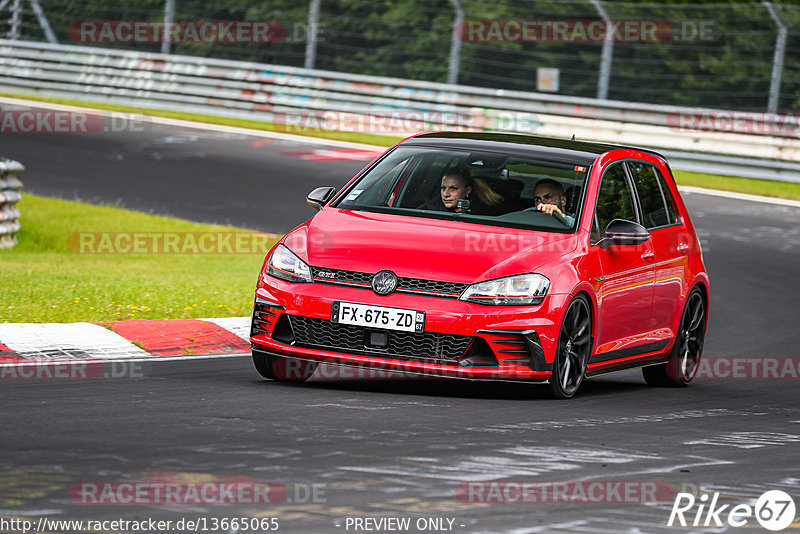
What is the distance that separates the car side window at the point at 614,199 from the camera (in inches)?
371

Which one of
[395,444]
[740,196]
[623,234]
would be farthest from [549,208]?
[740,196]

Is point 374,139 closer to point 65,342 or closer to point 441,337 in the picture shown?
point 65,342

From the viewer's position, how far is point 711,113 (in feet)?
78.1

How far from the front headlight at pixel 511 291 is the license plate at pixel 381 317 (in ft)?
0.98

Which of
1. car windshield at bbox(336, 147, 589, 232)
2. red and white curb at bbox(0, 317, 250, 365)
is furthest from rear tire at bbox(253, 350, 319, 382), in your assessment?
red and white curb at bbox(0, 317, 250, 365)

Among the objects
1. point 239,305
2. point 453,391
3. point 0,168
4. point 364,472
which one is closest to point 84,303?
point 239,305

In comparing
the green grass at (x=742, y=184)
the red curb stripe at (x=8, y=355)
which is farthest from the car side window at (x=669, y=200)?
the green grass at (x=742, y=184)

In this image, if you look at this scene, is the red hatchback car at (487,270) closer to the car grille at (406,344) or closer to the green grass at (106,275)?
the car grille at (406,344)

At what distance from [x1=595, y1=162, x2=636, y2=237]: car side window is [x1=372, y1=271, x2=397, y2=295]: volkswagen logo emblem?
160cm

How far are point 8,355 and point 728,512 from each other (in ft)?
17.4

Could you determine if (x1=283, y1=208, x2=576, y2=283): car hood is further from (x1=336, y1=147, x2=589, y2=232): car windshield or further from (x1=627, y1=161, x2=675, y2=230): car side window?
(x1=627, y1=161, x2=675, y2=230): car side window

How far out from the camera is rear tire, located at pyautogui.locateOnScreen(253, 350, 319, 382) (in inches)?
352

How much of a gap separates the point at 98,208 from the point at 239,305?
7.00 meters

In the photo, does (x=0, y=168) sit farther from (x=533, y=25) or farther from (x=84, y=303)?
(x=533, y=25)
